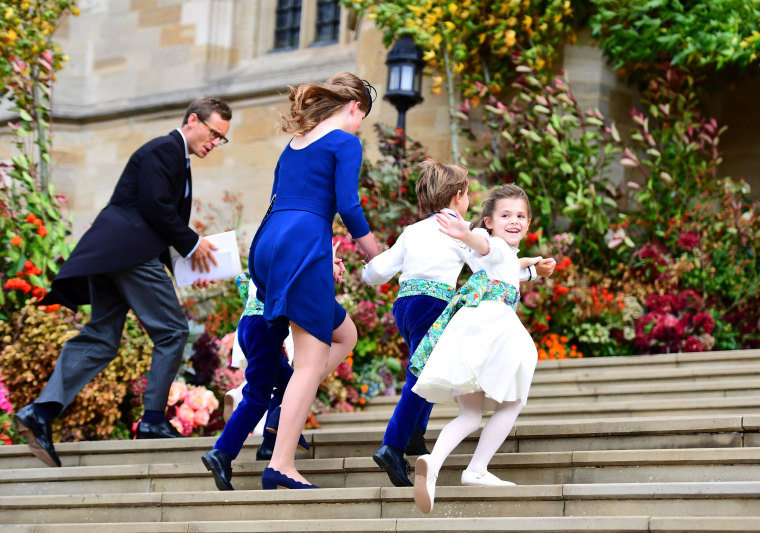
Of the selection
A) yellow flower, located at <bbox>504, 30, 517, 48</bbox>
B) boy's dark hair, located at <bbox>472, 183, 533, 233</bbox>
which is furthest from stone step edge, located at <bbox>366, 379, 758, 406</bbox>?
yellow flower, located at <bbox>504, 30, 517, 48</bbox>

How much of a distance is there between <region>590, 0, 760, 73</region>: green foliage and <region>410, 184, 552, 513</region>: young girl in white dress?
15.6 ft

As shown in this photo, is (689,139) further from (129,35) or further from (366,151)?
(129,35)

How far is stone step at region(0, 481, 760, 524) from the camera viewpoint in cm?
397

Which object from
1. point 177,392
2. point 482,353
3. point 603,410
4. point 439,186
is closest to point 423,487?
point 482,353

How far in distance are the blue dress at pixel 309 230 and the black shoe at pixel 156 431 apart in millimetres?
1536

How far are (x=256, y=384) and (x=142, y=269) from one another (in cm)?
129

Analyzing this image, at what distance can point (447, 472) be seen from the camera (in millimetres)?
4750

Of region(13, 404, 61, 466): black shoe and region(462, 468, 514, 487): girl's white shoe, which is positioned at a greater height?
region(13, 404, 61, 466): black shoe

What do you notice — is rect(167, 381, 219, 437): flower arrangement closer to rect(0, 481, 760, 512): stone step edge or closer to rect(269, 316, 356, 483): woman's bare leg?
rect(0, 481, 760, 512): stone step edge

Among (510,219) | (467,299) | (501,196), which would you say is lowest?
(467,299)

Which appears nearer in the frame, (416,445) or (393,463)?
(393,463)

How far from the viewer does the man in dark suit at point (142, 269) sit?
223 inches

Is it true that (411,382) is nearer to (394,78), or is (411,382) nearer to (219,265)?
(219,265)

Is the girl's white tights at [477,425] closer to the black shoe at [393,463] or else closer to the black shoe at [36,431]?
the black shoe at [393,463]
